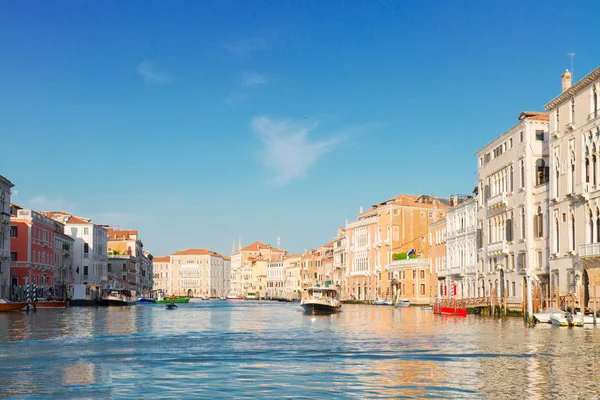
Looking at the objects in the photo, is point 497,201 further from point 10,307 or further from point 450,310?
point 10,307

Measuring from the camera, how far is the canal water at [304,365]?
15.8m

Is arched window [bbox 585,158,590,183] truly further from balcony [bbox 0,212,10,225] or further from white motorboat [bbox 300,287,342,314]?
balcony [bbox 0,212,10,225]

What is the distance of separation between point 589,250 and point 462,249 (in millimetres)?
28023

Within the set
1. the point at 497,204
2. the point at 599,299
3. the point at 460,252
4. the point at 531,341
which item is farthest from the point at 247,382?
the point at 460,252

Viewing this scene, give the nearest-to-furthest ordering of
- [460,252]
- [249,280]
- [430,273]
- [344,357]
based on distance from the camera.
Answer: [344,357]
[460,252]
[430,273]
[249,280]

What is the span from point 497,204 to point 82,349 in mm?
35909

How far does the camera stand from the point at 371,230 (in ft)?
334

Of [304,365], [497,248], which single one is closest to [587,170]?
[497,248]

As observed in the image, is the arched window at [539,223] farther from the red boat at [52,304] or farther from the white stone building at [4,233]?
the white stone building at [4,233]

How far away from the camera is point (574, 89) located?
41.6 m

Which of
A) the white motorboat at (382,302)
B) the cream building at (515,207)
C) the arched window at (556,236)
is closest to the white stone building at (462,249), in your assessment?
the cream building at (515,207)

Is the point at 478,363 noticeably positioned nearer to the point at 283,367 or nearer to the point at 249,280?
the point at 283,367

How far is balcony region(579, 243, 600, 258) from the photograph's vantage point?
38250 mm

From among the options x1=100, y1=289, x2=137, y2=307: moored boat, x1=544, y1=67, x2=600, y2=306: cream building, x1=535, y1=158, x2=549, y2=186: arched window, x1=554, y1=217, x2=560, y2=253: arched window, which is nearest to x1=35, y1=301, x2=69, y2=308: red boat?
x1=100, y1=289, x2=137, y2=307: moored boat
